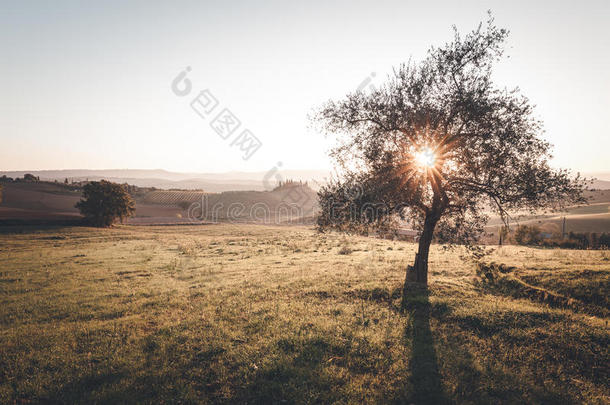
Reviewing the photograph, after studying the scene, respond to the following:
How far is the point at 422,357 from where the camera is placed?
8070 mm

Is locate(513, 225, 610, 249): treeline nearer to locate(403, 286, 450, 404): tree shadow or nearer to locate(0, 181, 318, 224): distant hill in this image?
locate(403, 286, 450, 404): tree shadow

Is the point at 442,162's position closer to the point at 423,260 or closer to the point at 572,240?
the point at 423,260

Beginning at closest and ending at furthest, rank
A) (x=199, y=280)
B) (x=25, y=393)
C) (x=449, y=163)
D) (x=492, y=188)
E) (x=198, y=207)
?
(x=25, y=393) → (x=492, y=188) → (x=449, y=163) → (x=199, y=280) → (x=198, y=207)

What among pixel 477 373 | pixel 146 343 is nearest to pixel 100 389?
pixel 146 343

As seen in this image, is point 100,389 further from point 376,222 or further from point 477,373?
point 376,222

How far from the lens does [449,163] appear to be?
13.6 meters

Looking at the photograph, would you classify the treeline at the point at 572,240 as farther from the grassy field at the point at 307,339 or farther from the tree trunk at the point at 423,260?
the tree trunk at the point at 423,260

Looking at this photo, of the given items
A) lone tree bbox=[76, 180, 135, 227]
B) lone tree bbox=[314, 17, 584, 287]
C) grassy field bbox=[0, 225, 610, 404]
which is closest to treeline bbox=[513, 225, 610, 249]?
grassy field bbox=[0, 225, 610, 404]

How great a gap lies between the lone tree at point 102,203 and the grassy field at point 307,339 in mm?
34480

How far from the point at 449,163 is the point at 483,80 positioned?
4020 millimetres

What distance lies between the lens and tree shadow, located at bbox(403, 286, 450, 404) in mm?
6590

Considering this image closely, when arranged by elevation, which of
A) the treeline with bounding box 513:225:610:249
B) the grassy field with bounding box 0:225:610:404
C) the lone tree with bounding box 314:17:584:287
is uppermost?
the lone tree with bounding box 314:17:584:287

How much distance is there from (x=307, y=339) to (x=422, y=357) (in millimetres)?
3568

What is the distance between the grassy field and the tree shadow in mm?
43
